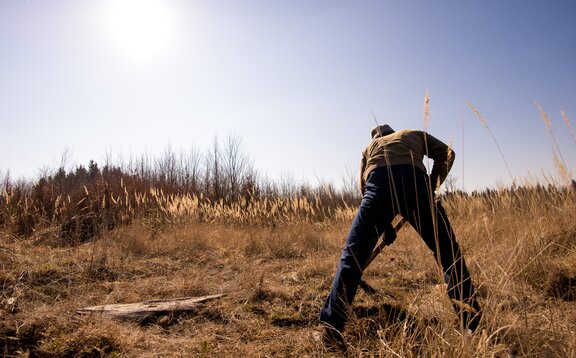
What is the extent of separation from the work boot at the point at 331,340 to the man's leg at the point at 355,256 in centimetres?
4

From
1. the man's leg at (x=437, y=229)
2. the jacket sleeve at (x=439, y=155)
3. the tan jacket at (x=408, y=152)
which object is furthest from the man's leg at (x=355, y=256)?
the jacket sleeve at (x=439, y=155)

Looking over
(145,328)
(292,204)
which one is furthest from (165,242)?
(145,328)

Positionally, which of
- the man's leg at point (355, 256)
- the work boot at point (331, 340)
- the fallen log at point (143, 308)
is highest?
the man's leg at point (355, 256)

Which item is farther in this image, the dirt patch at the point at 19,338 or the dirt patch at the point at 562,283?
the dirt patch at the point at 562,283

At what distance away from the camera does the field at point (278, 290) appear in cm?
176

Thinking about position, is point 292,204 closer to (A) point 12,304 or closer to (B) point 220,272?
(B) point 220,272

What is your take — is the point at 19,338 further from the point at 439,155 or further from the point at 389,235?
the point at 439,155

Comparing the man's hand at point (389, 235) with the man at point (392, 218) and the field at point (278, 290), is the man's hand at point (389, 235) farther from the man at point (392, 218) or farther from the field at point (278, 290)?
the field at point (278, 290)

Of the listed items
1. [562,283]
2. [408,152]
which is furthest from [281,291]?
[562,283]

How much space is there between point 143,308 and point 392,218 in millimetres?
2383

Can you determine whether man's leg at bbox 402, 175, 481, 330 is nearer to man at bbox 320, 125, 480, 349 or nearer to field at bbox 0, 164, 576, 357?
man at bbox 320, 125, 480, 349

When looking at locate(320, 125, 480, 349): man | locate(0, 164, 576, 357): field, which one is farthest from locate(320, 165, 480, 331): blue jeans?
locate(0, 164, 576, 357): field

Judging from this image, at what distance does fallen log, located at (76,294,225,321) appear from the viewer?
264cm

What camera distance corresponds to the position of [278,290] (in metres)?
3.27
